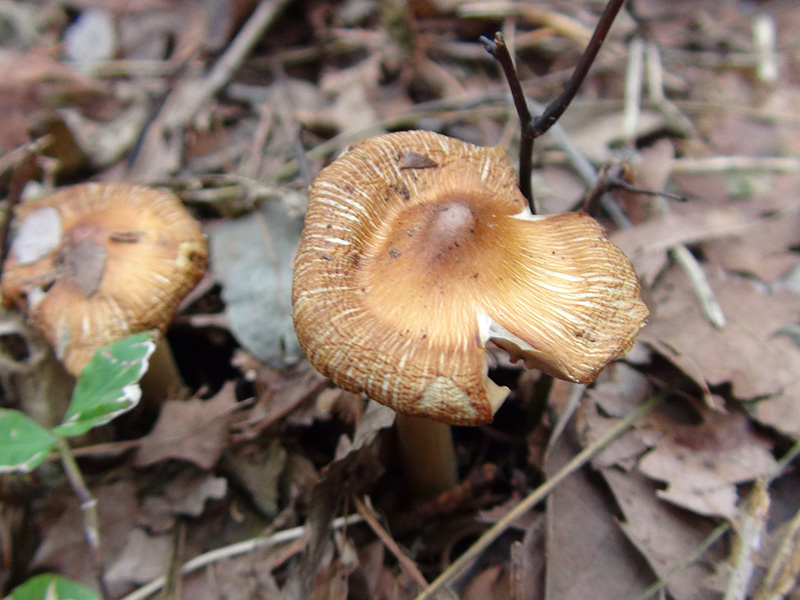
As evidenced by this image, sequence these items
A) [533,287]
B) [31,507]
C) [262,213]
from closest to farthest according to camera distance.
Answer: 1. [533,287]
2. [31,507]
3. [262,213]

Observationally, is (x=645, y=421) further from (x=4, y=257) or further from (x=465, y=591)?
(x=4, y=257)

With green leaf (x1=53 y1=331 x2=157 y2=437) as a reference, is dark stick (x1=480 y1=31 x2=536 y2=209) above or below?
above

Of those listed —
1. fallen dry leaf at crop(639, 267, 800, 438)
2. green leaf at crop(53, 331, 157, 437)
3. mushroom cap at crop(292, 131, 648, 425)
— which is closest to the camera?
mushroom cap at crop(292, 131, 648, 425)

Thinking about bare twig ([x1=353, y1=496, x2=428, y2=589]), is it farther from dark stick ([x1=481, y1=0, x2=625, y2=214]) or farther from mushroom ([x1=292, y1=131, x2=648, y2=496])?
dark stick ([x1=481, y1=0, x2=625, y2=214])

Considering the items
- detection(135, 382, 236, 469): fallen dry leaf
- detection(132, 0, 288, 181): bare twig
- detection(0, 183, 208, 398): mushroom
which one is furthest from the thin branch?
detection(132, 0, 288, 181): bare twig

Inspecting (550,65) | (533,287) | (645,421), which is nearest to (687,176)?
(550,65)

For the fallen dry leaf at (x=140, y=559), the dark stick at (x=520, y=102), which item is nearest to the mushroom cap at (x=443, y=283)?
the dark stick at (x=520, y=102)
